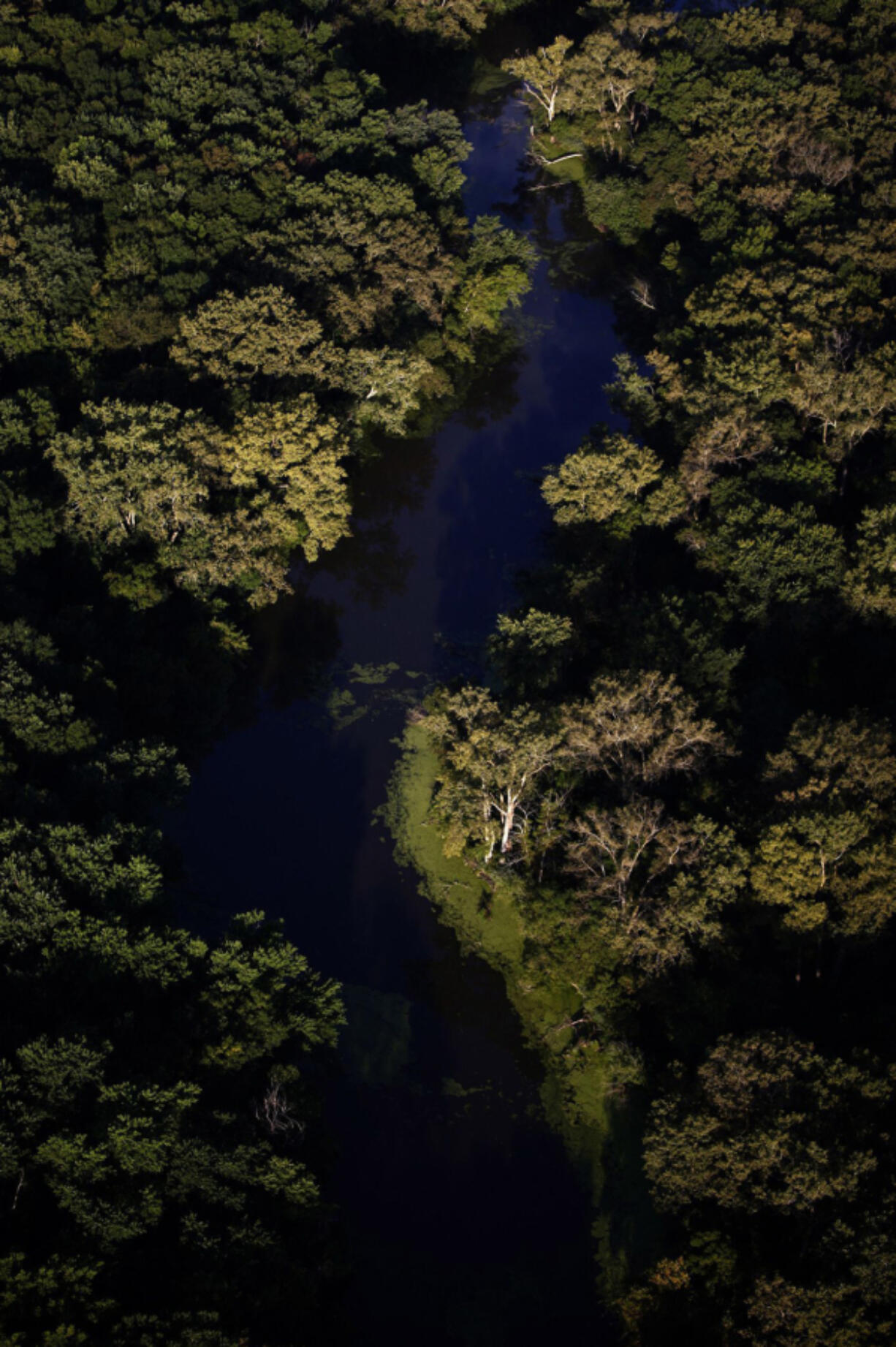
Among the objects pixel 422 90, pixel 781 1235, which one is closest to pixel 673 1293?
pixel 781 1235

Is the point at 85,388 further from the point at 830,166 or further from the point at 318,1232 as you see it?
the point at 830,166

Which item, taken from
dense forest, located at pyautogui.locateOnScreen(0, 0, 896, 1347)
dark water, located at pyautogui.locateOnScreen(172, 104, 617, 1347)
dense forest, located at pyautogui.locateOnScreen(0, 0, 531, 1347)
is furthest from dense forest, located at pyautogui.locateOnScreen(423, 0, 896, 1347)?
dense forest, located at pyautogui.locateOnScreen(0, 0, 531, 1347)

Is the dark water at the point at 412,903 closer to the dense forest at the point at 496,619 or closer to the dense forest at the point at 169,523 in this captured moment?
the dense forest at the point at 496,619

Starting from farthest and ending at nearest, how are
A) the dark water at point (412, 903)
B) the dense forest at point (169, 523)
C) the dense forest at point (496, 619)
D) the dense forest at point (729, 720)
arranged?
1. the dark water at point (412, 903)
2. the dense forest at point (729, 720)
3. the dense forest at point (496, 619)
4. the dense forest at point (169, 523)

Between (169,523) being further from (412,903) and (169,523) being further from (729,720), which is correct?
(729,720)

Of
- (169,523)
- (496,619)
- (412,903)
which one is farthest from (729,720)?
(169,523)

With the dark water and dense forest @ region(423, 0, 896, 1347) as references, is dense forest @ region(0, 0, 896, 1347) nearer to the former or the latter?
dense forest @ region(423, 0, 896, 1347)

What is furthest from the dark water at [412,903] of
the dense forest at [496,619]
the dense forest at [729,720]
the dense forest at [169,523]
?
the dense forest at [729,720]
